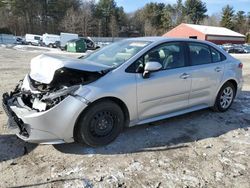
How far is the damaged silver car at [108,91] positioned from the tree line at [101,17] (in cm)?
5698

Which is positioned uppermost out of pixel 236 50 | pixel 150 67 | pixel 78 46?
pixel 150 67

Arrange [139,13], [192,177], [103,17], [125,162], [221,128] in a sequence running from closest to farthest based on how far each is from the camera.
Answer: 1. [192,177]
2. [125,162]
3. [221,128]
4. [103,17]
5. [139,13]

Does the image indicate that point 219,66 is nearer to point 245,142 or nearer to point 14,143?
point 245,142

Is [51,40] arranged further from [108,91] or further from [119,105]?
[108,91]

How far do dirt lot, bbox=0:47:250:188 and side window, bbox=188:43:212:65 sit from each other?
3.92ft

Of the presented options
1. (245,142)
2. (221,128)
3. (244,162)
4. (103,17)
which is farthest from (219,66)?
(103,17)

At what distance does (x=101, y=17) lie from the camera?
7262cm

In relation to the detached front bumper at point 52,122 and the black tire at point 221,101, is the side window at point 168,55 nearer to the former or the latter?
the black tire at point 221,101

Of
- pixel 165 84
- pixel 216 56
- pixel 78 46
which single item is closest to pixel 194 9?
pixel 78 46

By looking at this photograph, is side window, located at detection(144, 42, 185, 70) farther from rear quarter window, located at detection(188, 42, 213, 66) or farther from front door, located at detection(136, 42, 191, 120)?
rear quarter window, located at detection(188, 42, 213, 66)

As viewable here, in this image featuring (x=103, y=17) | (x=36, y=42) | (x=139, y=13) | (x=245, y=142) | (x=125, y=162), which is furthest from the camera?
(x=139, y=13)

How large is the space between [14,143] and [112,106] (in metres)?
1.55

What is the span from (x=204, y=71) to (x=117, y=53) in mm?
1664

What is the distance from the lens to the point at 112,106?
416cm
